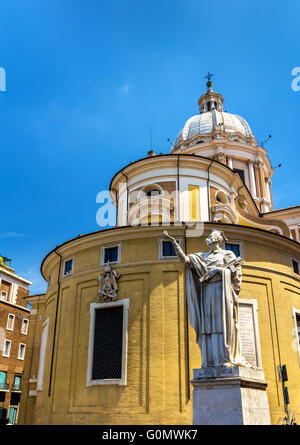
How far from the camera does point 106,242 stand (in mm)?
21953

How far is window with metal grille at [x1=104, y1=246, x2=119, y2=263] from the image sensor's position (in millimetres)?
21566

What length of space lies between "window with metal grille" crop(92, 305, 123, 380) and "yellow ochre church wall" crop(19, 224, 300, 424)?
51 centimetres

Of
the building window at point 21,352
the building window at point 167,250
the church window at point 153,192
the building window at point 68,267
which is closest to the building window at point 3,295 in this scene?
the building window at point 21,352

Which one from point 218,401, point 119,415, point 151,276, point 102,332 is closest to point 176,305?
point 151,276

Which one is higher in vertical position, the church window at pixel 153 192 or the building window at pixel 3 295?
the church window at pixel 153 192

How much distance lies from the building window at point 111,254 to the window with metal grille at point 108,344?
235 centimetres

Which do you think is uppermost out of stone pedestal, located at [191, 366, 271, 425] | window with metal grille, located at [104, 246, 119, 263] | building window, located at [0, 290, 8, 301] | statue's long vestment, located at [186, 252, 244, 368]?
building window, located at [0, 290, 8, 301]

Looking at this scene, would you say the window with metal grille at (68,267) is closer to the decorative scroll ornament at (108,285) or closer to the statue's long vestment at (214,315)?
the decorative scroll ornament at (108,285)

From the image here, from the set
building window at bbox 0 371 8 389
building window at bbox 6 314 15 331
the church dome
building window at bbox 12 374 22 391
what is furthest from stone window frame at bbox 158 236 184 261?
the church dome

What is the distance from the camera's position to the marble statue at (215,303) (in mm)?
7809

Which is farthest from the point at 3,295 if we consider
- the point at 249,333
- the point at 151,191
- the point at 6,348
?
the point at 249,333

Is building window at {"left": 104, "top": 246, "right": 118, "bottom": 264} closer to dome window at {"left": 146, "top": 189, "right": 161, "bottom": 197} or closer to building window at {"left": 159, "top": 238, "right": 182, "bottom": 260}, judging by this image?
building window at {"left": 159, "top": 238, "right": 182, "bottom": 260}
